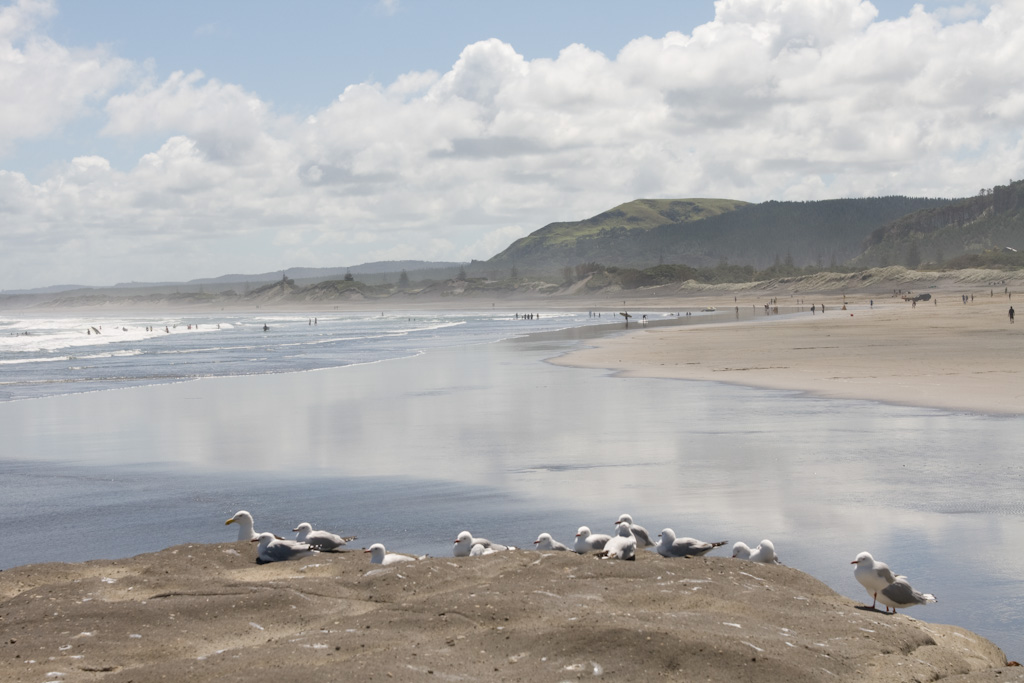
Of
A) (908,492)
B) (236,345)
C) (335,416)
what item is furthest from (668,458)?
(236,345)

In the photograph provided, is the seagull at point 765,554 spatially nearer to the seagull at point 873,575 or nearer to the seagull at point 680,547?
the seagull at point 680,547

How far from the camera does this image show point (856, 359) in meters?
34.8

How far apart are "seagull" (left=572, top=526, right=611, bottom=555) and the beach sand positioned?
1349 cm

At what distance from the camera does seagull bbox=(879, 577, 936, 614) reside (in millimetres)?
8383

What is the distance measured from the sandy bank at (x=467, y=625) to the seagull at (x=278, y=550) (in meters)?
0.30

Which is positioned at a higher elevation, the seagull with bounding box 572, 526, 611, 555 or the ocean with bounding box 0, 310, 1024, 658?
the seagull with bounding box 572, 526, 611, 555

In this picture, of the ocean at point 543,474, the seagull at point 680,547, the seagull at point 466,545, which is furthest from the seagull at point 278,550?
the seagull at point 680,547

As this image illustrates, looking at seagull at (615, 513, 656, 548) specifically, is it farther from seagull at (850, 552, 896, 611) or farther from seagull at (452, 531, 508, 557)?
seagull at (850, 552, 896, 611)

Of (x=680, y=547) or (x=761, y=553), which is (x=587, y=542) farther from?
(x=761, y=553)

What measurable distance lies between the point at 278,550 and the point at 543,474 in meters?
6.01

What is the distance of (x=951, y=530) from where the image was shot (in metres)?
11.1

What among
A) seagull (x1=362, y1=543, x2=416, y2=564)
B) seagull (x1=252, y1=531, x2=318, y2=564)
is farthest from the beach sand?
seagull (x1=252, y1=531, x2=318, y2=564)

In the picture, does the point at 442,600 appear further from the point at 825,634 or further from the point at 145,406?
the point at 145,406

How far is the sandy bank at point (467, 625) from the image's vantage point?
6773 millimetres
